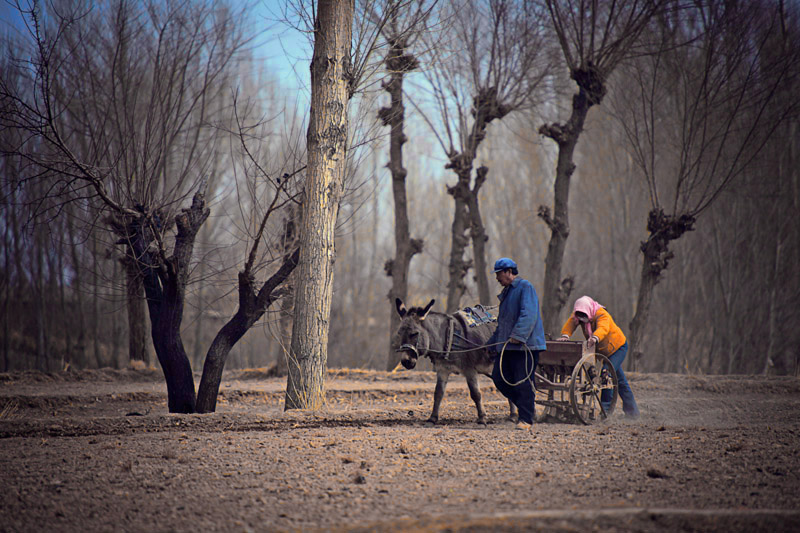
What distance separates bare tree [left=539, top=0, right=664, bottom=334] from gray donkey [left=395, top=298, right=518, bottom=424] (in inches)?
321

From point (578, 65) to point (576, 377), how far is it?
10745mm

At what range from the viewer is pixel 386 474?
5.43 meters

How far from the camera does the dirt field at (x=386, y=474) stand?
4117mm

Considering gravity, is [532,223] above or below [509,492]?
above

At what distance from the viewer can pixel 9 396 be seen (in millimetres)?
11250

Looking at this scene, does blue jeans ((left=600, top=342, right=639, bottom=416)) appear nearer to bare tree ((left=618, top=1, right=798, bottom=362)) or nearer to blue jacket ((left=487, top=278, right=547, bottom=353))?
blue jacket ((left=487, top=278, right=547, bottom=353))

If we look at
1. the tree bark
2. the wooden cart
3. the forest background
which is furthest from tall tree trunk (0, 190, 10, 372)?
the wooden cart

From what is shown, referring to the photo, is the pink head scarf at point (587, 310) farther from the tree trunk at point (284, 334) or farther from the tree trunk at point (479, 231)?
the tree trunk at point (479, 231)

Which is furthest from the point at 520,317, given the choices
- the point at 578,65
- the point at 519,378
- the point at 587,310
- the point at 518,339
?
the point at 578,65

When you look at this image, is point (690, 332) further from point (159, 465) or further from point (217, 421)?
point (159, 465)

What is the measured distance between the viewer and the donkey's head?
26.0ft

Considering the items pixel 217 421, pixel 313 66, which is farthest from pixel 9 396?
pixel 313 66

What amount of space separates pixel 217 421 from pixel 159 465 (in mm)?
2482

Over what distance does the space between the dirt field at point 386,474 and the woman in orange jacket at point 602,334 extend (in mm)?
385
